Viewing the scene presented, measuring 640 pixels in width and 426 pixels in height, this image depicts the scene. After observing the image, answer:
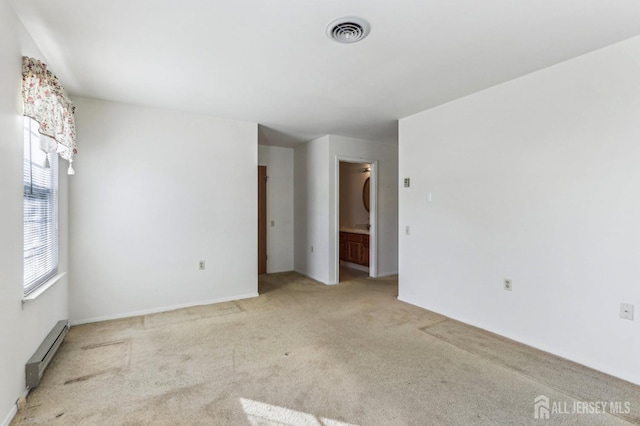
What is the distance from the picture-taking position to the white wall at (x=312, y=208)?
5.14 metres

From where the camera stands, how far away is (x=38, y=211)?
2482 mm

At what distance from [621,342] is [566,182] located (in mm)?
1268

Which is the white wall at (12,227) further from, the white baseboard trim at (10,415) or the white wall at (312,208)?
the white wall at (312,208)

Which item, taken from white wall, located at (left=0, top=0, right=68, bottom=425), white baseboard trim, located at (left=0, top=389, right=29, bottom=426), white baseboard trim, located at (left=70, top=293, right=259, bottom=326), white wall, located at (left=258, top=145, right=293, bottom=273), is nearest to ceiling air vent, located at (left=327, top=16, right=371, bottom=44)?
white wall, located at (left=0, top=0, right=68, bottom=425)

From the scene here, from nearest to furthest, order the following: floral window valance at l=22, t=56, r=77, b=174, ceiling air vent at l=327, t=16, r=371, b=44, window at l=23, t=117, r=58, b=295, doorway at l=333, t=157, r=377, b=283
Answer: ceiling air vent at l=327, t=16, r=371, b=44 < floral window valance at l=22, t=56, r=77, b=174 < window at l=23, t=117, r=58, b=295 < doorway at l=333, t=157, r=377, b=283

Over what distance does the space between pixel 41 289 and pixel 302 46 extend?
275 cm

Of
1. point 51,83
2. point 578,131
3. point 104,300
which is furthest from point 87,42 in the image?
point 578,131

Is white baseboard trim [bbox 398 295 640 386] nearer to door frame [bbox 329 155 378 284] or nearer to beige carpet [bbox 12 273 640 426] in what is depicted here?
beige carpet [bbox 12 273 640 426]

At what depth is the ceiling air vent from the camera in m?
1.98

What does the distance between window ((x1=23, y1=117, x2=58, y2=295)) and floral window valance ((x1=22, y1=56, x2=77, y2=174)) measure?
4.2 inches

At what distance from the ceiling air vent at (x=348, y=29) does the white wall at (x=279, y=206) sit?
3899 mm

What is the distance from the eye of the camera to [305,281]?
5270mm

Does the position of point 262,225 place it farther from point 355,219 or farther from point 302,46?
point 302,46

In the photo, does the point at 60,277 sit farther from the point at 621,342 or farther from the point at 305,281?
the point at 621,342
